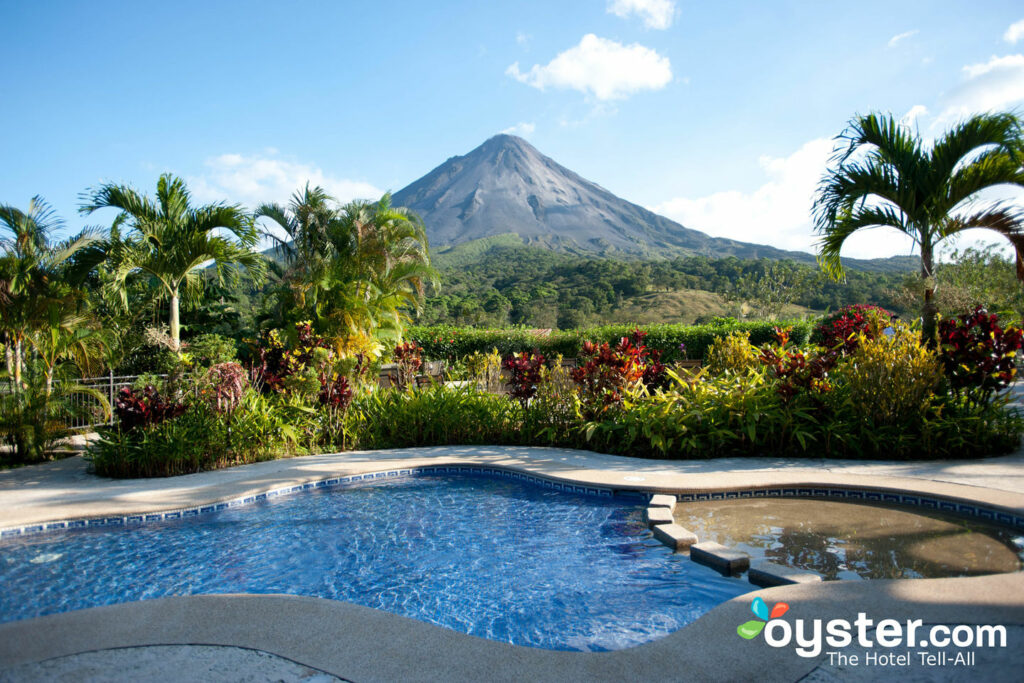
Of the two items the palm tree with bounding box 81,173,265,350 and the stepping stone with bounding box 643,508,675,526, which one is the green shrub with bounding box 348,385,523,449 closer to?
the stepping stone with bounding box 643,508,675,526

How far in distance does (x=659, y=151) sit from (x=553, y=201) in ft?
217

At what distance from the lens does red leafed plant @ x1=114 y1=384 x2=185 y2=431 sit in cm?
640

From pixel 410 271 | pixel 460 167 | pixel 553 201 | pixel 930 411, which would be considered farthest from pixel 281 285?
pixel 460 167

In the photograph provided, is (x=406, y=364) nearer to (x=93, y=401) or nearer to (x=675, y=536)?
(x=93, y=401)

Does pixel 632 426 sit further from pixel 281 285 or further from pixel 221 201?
pixel 281 285

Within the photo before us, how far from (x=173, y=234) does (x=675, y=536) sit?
9.61m

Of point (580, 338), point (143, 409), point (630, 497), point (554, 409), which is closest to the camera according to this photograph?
point (630, 497)

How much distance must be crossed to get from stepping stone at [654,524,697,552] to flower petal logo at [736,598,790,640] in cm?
116

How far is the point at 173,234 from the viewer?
32.6 feet

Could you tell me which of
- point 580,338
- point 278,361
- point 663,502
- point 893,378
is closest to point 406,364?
point 278,361

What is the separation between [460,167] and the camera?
320 feet

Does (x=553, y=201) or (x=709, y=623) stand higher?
(x=553, y=201)

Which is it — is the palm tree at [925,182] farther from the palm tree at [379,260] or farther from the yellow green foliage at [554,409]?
the palm tree at [379,260]

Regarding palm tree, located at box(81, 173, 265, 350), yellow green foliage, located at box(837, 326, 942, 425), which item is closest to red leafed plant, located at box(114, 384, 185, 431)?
palm tree, located at box(81, 173, 265, 350)
